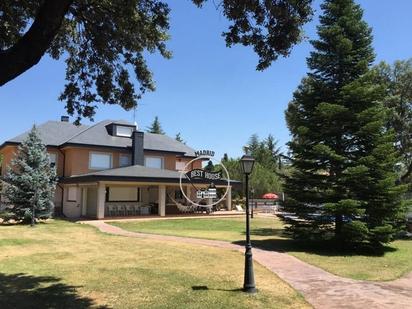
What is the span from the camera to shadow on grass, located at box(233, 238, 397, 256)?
1764cm

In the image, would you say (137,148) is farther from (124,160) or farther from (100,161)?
(100,161)

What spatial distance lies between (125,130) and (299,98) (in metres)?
22.2

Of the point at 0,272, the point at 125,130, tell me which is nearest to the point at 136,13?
the point at 0,272

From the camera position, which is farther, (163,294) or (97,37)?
(97,37)

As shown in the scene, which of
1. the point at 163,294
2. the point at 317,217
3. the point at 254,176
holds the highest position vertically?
the point at 254,176

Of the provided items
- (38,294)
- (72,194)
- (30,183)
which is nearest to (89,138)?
(72,194)

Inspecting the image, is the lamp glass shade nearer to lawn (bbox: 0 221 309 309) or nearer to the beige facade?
lawn (bbox: 0 221 309 309)

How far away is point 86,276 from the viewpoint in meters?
12.0

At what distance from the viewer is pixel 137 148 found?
37906mm

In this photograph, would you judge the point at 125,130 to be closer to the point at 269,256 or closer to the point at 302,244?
the point at 302,244

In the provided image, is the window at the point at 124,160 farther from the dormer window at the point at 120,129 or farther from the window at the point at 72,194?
the window at the point at 72,194

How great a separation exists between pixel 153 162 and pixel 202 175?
4657 mm

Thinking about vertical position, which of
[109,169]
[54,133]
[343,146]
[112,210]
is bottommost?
[112,210]

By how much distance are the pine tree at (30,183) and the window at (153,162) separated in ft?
35.6
